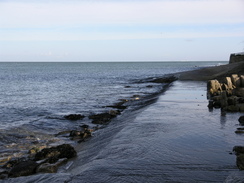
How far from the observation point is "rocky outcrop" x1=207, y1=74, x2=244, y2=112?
44.7ft

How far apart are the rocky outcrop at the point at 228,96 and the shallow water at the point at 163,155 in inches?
88.3

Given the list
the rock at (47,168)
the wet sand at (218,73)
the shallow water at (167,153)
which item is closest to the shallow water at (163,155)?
the shallow water at (167,153)

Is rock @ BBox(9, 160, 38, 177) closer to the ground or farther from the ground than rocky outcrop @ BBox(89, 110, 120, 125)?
farther from the ground

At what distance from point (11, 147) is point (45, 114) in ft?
24.3

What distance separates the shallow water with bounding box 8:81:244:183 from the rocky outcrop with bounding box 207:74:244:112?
7.36 feet

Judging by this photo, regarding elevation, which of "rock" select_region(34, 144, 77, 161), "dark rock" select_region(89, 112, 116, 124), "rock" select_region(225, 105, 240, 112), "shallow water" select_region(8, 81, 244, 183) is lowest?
"dark rock" select_region(89, 112, 116, 124)

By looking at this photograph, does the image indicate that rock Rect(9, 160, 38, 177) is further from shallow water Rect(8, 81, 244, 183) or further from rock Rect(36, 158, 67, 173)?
shallow water Rect(8, 81, 244, 183)

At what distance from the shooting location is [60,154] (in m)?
8.23

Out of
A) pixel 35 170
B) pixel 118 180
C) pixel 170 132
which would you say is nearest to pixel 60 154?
pixel 35 170

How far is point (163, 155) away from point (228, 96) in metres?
10.3

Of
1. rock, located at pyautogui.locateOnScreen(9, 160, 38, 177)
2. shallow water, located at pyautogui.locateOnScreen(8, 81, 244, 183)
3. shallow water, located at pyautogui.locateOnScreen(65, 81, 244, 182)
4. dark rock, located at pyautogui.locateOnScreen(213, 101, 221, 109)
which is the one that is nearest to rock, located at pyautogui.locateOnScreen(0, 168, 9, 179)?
rock, located at pyautogui.locateOnScreen(9, 160, 38, 177)

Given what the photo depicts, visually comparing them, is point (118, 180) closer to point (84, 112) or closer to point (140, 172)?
point (140, 172)

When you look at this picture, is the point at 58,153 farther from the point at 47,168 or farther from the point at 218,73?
the point at 218,73

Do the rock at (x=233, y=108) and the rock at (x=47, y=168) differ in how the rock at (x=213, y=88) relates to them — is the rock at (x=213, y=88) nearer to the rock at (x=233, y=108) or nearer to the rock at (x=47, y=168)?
the rock at (x=233, y=108)
